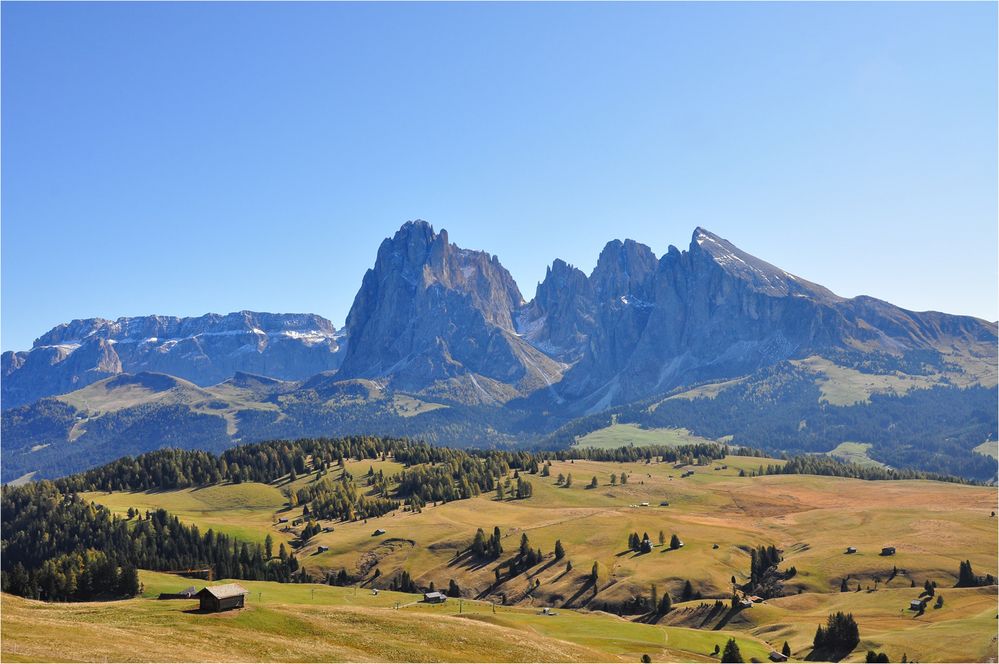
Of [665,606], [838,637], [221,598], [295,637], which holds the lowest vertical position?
[665,606]

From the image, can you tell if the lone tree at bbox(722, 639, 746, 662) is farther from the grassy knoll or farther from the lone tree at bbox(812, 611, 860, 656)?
the lone tree at bbox(812, 611, 860, 656)

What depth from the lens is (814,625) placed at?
156 m

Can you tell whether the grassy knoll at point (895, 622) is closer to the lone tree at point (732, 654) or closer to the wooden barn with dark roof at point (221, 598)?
the lone tree at point (732, 654)

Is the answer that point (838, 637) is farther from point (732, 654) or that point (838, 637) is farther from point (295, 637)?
point (295, 637)

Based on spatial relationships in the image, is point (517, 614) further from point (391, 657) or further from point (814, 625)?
point (391, 657)

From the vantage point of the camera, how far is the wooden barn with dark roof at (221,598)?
10806 cm

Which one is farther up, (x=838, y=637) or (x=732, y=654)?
(x=838, y=637)

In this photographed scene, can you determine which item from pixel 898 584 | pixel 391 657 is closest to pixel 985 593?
pixel 898 584

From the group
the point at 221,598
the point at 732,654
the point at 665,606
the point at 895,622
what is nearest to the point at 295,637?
the point at 221,598

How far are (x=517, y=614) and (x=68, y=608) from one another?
295ft

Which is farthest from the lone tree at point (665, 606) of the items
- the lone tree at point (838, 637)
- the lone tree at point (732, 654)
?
the lone tree at point (732, 654)

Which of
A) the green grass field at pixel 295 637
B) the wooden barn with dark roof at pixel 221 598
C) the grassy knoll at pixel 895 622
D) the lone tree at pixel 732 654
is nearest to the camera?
the green grass field at pixel 295 637

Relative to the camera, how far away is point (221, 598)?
4257 inches

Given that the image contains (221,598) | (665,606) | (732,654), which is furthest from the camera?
(665,606)
